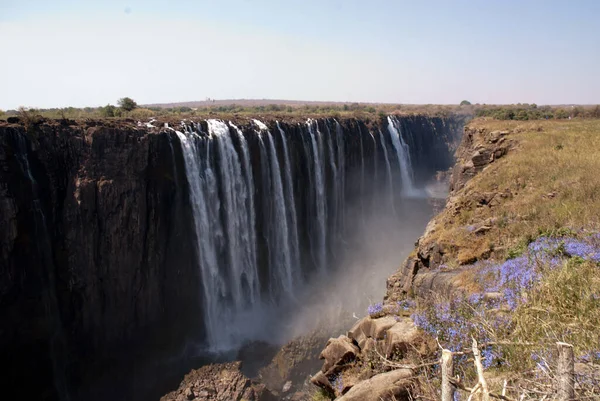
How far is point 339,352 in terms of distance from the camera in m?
9.88

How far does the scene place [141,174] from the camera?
21.9 m

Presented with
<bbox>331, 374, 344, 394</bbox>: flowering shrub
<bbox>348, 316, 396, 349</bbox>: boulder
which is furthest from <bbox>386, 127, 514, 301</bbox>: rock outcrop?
<bbox>331, 374, 344, 394</bbox>: flowering shrub

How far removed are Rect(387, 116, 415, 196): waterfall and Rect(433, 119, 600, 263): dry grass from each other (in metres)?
30.4

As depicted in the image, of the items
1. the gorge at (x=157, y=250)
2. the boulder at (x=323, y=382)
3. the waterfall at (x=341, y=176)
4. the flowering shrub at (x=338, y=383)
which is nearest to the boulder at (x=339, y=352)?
the boulder at (x=323, y=382)

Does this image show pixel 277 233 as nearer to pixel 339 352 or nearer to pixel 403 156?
pixel 339 352

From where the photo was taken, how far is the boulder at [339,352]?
9.71 metres

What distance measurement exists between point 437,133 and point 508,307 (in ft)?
217

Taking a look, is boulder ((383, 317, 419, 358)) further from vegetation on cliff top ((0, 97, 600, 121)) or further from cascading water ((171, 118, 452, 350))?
vegetation on cliff top ((0, 97, 600, 121))

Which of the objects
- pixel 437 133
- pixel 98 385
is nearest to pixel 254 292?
pixel 98 385

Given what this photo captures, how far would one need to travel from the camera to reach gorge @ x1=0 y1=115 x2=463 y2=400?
18531 millimetres

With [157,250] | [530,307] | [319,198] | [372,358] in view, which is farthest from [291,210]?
[530,307]

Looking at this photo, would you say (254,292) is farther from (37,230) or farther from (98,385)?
(37,230)

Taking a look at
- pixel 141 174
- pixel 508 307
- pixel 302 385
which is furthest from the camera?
pixel 141 174

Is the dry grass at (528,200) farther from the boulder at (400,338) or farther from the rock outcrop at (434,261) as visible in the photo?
the boulder at (400,338)
